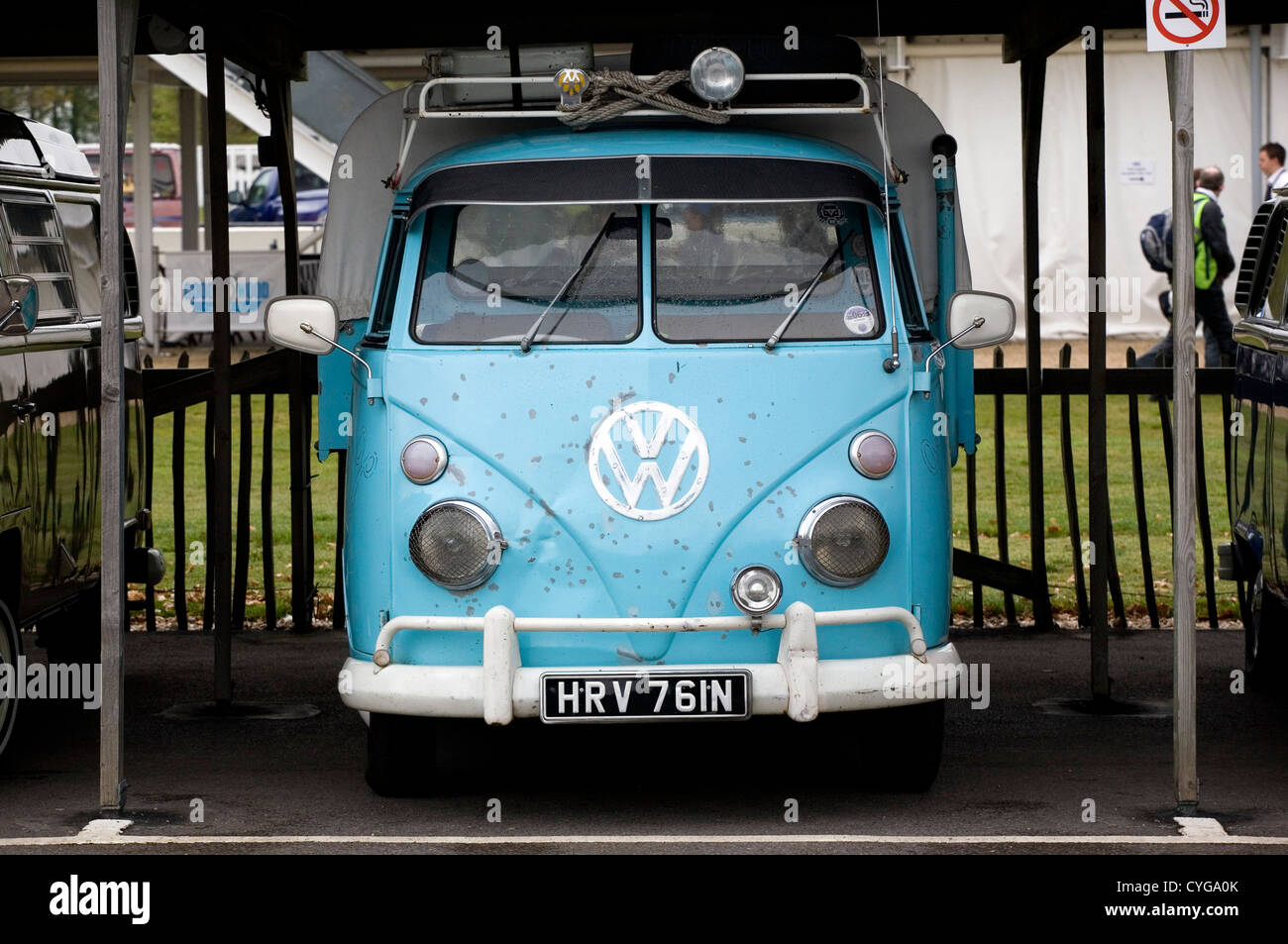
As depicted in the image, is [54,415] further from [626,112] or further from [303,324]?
[626,112]

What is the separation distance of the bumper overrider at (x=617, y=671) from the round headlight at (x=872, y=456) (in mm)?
453

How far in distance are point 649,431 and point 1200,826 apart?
7.39 feet

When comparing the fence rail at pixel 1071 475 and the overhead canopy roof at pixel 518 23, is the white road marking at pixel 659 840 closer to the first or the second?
the fence rail at pixel 1071 475

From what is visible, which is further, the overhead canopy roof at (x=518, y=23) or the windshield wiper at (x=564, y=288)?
the overhead canopy roof at (x=518, y=23)

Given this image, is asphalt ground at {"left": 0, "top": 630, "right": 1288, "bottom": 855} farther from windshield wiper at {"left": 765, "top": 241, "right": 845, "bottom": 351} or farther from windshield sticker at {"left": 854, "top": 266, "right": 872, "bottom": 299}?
windshield sticker at {"left": 854, "top": 266, "right": 872, "bottom": 299}

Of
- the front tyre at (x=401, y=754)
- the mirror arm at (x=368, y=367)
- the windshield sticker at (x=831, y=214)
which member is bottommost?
the front tyre at (x=401, y=754)

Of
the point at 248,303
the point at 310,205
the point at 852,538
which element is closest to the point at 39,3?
the point at 852,538

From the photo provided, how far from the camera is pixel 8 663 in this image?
7.16 metres

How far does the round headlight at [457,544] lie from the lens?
20.3ft

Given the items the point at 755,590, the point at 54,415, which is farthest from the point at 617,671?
the point at 54,415

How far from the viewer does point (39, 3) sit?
29.4 ft

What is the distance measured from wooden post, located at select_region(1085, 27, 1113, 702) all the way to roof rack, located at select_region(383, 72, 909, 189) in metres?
1.45

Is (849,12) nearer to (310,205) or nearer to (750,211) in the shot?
(750,211)

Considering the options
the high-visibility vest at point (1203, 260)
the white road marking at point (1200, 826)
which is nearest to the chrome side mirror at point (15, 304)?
the white road marking at point (1200, 826)
